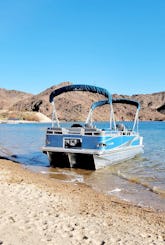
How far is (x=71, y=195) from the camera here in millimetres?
11172

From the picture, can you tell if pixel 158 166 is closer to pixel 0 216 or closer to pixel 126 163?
pixel 126 163

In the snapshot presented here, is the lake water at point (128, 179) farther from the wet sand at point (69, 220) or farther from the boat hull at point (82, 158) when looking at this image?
the wet sand at point (69, 220)

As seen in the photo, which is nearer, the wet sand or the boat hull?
the wet sand

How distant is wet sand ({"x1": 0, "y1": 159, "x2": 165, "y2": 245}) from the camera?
6746 millimetres

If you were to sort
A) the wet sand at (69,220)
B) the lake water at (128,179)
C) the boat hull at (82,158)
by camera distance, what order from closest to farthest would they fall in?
the wet sand at (69,220), the lake water at (128,179), the boat hull at (82,158)

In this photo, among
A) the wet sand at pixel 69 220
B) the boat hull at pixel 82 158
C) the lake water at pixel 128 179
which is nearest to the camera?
the wet sand at pixel 69 220

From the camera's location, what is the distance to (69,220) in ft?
26.1

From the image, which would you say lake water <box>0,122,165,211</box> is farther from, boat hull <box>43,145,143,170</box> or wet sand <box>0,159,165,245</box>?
wet sand <box>0,159,165,245</box>

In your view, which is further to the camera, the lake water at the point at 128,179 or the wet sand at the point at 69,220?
the lake water at the point at 128,179

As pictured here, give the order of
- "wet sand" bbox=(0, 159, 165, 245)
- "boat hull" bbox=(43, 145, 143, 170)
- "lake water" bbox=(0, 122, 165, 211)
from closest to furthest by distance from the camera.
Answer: "wet sand" bbox=(0, 159, 165, 245) < "lake water" bbox=(0, 122, 165, 211) < "boat hull" bbox=(43, 145, 143, 170)

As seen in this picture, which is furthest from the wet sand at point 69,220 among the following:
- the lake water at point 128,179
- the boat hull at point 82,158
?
the boat hull at point 82,158

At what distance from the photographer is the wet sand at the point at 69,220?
22.1 ft

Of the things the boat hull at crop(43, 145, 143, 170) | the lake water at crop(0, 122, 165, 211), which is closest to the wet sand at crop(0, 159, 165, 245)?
the lake water at crop(0, 122, 165, 211)

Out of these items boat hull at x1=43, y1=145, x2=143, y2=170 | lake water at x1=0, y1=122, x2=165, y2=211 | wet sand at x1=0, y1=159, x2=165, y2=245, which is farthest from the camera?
boat hull at x1=43, y1=145, x2=143, y2=170
